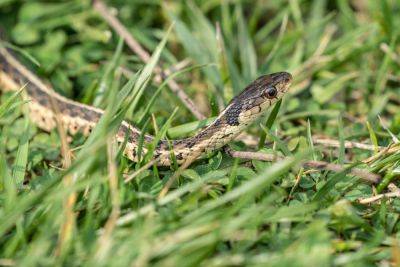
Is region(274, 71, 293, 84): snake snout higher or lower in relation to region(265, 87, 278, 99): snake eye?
higher

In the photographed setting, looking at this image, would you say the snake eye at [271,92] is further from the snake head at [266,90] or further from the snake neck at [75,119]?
the snake neck at [75,119]

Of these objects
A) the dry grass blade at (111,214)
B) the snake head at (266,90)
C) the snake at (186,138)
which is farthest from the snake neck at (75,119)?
the dry grass blade at (111,214)

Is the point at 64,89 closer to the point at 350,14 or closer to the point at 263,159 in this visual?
the point at 263,159

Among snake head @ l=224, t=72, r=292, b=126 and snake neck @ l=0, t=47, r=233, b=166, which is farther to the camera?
snake head @ l=224, t=72, r=292, b=126

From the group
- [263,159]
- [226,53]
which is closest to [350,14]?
[226,53]

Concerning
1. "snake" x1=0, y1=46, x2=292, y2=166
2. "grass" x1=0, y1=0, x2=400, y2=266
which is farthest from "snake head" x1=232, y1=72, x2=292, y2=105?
"grass" x1=0, y1=0, x2=400, y2=266

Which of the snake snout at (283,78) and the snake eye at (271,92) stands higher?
the snake snout at (283,78)

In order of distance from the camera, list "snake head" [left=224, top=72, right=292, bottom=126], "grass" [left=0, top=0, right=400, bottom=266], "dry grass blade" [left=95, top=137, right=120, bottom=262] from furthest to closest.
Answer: "snake head" [left=224, top=72, right=292, bottom=126]
"grass" [left=0, top=0, right=400, bottom=266]
"dry grass blade" [left=95, top=137, right=120, bottom=262]

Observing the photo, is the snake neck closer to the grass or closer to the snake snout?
the grass
